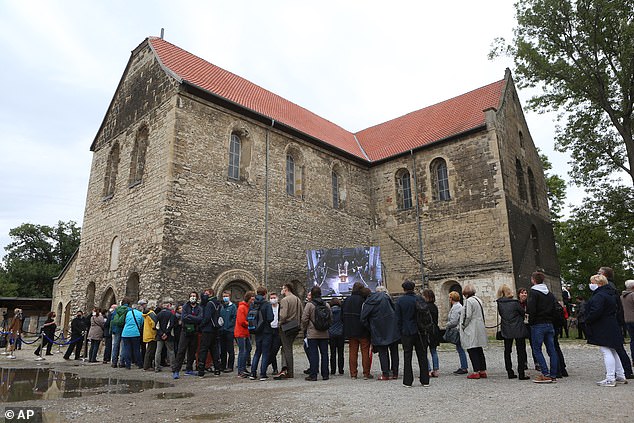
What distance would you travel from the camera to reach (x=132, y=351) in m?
10.7

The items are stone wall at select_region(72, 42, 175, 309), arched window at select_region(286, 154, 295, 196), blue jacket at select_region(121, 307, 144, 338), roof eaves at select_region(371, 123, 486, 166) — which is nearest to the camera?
blue jacket at select_region(121, 307, 144, 338)

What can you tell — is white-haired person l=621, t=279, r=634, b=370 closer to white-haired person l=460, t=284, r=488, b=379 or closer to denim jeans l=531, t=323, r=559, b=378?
denim jeans l=531, t=323, r=559, b=378

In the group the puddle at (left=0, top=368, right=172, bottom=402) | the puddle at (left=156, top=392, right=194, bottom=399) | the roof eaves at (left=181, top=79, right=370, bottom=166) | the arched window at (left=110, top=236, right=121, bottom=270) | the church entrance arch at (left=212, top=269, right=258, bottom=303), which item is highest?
the roof eaves at (left=181, top=79, right=370, bottom=166)

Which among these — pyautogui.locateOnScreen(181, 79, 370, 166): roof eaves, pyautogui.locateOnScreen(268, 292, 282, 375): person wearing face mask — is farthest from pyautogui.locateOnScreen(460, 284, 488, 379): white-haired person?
pyautogui.locateOnScreen(181, 79, 370, 166): roof eaves

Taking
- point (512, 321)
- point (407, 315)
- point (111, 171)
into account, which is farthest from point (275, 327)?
point (111, 171)

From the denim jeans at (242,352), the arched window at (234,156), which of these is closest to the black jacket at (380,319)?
the denim jeans at (242,352)

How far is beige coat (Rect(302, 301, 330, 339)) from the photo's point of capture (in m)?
7.66

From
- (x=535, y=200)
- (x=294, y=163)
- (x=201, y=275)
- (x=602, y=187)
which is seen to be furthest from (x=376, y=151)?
(x=201, y=275)

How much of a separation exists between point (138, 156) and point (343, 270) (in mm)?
9011

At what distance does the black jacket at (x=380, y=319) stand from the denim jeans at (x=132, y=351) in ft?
19.5

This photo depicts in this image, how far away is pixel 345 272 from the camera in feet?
57.0

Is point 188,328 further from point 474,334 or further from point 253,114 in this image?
point 253,114

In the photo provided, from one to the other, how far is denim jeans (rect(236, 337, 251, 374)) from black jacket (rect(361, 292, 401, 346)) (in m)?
2.41

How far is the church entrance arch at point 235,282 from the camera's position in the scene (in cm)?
1511
